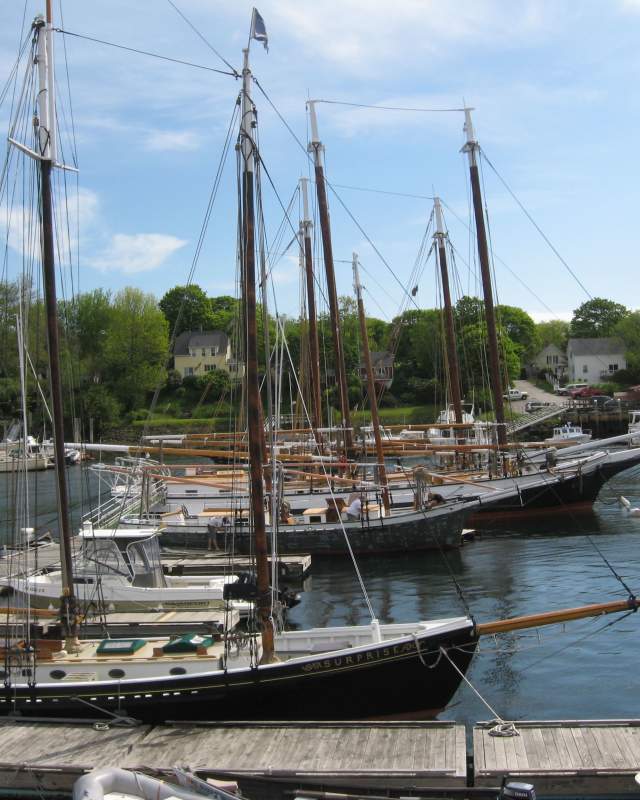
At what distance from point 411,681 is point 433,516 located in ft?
64.7

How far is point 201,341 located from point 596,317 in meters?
72.5

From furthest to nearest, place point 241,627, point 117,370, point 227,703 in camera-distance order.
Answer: point 117,370 → point 241,627 → point 227,703

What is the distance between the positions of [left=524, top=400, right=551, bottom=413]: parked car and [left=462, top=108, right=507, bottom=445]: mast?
60.1 meters

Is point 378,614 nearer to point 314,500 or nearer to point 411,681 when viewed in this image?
point 411,681

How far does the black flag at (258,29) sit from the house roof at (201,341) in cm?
12978

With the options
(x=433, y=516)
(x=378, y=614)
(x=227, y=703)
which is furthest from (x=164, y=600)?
(x=433, y=516)

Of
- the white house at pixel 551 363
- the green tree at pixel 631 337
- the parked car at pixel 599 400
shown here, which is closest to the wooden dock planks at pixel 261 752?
the parked car at pixel 599 400

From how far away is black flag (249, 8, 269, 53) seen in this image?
62.6ft

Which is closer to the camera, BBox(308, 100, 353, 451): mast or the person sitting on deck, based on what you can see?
the person sitting on deck

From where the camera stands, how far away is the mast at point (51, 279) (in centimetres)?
1938

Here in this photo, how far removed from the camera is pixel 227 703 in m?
17.2

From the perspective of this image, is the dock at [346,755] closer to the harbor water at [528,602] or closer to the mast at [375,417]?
the harbor water at [528,602]

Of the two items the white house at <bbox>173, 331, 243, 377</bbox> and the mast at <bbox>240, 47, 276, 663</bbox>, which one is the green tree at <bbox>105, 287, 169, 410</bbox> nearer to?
the white house at <bbox>173, 331, 243, 377</bbox>

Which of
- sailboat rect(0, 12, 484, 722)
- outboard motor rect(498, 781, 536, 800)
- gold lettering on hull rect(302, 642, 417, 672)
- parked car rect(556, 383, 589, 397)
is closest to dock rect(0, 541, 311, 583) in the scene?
sailboat rect(0, 12, 484, 722)
